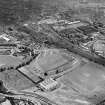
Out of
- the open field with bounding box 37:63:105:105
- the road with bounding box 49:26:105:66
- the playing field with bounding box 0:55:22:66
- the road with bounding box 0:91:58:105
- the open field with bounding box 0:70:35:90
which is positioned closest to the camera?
the road with bounding box 0:91:58:105

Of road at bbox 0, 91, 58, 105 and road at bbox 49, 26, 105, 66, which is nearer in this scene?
road at bbox 0, 91, 58, 105

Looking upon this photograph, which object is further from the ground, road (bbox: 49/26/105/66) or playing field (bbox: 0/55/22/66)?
road (bbox: 49/26/105/66)

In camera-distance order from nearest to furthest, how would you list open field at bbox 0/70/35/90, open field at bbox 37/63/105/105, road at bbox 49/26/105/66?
open field at bbox 37/63/105/105 → open field at bbox 0/70/35/90 → road at bbox 49/26/105/66

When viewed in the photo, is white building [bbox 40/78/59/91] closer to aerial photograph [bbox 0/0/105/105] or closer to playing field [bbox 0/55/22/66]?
aerial photograph [bbox 0/0/105/105]

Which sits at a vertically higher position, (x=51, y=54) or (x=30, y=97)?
(x=51, y=54)

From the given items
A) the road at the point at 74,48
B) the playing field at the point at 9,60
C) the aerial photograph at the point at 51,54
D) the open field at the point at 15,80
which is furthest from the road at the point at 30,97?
the road at the point at 74,48

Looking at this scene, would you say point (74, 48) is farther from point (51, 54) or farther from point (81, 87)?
point (81, 87)

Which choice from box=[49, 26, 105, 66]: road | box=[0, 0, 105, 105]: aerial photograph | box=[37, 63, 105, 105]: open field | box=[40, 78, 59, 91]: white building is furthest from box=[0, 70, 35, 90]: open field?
box=[49, 26, 105, 66]: road

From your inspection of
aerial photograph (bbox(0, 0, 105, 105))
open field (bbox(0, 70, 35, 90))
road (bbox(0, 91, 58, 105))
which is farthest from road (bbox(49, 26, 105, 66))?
road (bbox(0, 91, 58, 105))

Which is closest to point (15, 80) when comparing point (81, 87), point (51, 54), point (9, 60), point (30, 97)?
point (30, 97)

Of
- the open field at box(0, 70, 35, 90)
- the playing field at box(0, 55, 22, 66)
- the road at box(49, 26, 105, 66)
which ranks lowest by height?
the open field at box(0, 70, 35, 90)
